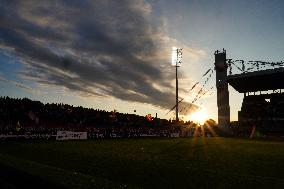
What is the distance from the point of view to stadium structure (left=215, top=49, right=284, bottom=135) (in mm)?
49594

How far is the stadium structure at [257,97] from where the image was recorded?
49.6 meters

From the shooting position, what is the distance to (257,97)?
194 ft

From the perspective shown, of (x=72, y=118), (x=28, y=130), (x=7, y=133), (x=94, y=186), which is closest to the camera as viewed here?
(x=94, y=186)

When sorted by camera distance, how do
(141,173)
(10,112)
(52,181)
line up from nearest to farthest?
1. (52,181)
2. (141,173)
3. (10,112)

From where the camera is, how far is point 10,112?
115ft

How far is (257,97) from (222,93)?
11068 millimetres

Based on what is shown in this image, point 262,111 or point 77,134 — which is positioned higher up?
point 262,111

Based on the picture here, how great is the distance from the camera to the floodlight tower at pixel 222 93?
51719mm

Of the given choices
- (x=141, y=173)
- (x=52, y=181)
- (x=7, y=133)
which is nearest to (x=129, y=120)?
(x=7, y=133)

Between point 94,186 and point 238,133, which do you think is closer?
point 94,186

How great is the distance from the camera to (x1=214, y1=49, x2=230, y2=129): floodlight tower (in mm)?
51719

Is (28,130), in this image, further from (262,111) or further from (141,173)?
(262,111)

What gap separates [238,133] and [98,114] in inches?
996

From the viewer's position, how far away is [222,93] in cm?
5250
